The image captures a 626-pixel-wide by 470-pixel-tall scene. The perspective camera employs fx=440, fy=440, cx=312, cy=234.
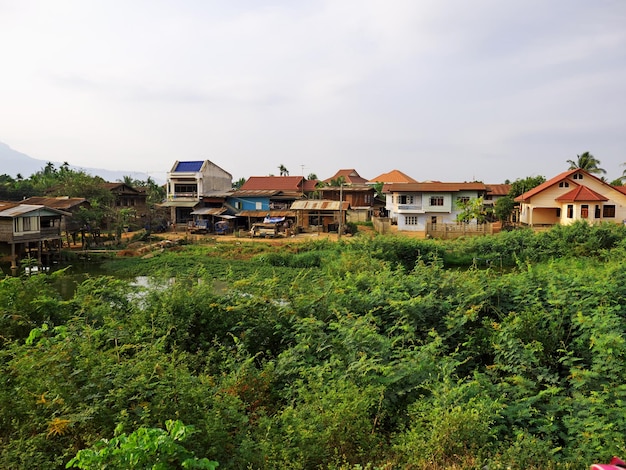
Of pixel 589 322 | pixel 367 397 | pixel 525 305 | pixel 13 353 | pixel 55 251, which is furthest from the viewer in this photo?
pixel 55 251

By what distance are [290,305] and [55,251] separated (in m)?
25.5

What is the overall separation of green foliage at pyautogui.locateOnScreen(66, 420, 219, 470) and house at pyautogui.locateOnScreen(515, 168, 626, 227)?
35.5 meters

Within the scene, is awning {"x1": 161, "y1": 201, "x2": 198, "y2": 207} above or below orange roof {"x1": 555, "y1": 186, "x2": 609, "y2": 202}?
below

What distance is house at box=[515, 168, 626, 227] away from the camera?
32.7 m

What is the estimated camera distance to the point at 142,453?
338 cm

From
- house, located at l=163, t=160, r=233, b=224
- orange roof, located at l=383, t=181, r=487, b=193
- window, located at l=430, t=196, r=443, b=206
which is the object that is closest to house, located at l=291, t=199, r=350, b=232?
orange roof, located at l=383, t=181, r=487, b=193

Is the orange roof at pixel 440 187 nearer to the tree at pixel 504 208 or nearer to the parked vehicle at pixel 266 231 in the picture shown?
the tree at pixel 504 208

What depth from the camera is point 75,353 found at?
5121 millimetres

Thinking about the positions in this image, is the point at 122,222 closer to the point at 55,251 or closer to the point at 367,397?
the point at 55,251

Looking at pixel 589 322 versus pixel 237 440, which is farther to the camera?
pixel 589 322

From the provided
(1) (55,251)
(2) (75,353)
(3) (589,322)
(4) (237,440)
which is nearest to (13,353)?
(2) (75,353)

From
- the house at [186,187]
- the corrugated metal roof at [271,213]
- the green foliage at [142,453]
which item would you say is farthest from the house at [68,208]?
the green foliage at [142,453]

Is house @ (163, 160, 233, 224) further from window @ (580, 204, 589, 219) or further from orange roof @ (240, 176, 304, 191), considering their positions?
window @ (580, 204, 589, 219)

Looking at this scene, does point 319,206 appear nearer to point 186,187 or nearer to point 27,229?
point 186,187
